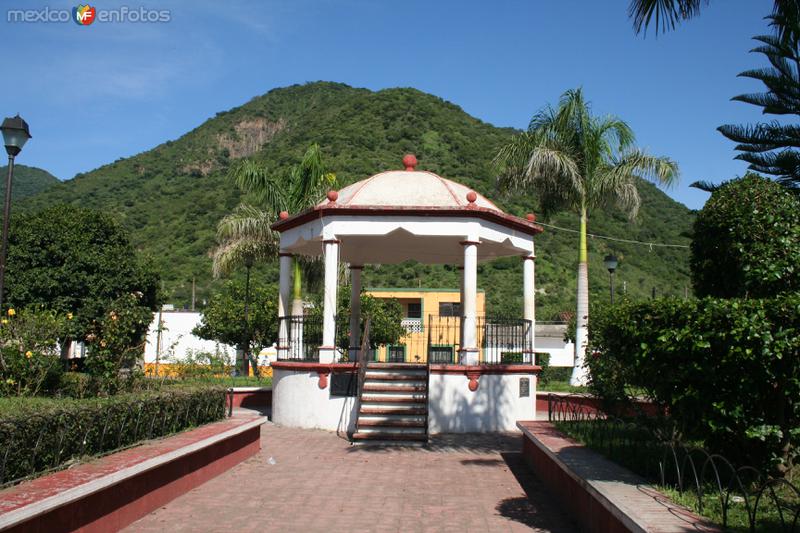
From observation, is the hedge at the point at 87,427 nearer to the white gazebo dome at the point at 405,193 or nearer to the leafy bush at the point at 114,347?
the leafy bush at the point at 114,347

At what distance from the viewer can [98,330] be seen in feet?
36.8

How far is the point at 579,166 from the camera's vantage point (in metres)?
22.8

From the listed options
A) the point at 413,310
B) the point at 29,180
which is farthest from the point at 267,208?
the point at 29,180

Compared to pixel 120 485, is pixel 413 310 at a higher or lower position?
higher

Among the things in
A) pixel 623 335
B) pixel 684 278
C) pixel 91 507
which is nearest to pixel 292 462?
pixel 91 507

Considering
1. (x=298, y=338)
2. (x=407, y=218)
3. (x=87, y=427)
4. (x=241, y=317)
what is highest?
(x=407, y=218)

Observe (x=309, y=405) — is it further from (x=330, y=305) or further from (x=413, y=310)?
(x=413, y=310)

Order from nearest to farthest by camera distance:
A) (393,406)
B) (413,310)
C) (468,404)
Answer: (393,406)
(468,404)
(413,310)

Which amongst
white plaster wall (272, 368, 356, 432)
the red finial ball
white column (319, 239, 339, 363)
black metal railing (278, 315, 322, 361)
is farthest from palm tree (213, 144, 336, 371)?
white column (319, 239, 339, 363)

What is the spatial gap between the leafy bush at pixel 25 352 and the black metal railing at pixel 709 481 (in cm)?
811

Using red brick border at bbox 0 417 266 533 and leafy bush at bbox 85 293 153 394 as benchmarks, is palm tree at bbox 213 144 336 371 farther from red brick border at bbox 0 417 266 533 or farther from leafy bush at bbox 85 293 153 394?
red brick border at bbox 0 417 266 533

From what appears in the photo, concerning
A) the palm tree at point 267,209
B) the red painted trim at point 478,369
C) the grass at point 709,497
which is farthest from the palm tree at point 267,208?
the grass at point 709,497

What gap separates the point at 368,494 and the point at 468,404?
583cm

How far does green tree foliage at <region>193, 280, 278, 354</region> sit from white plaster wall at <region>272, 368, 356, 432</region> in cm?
2287
